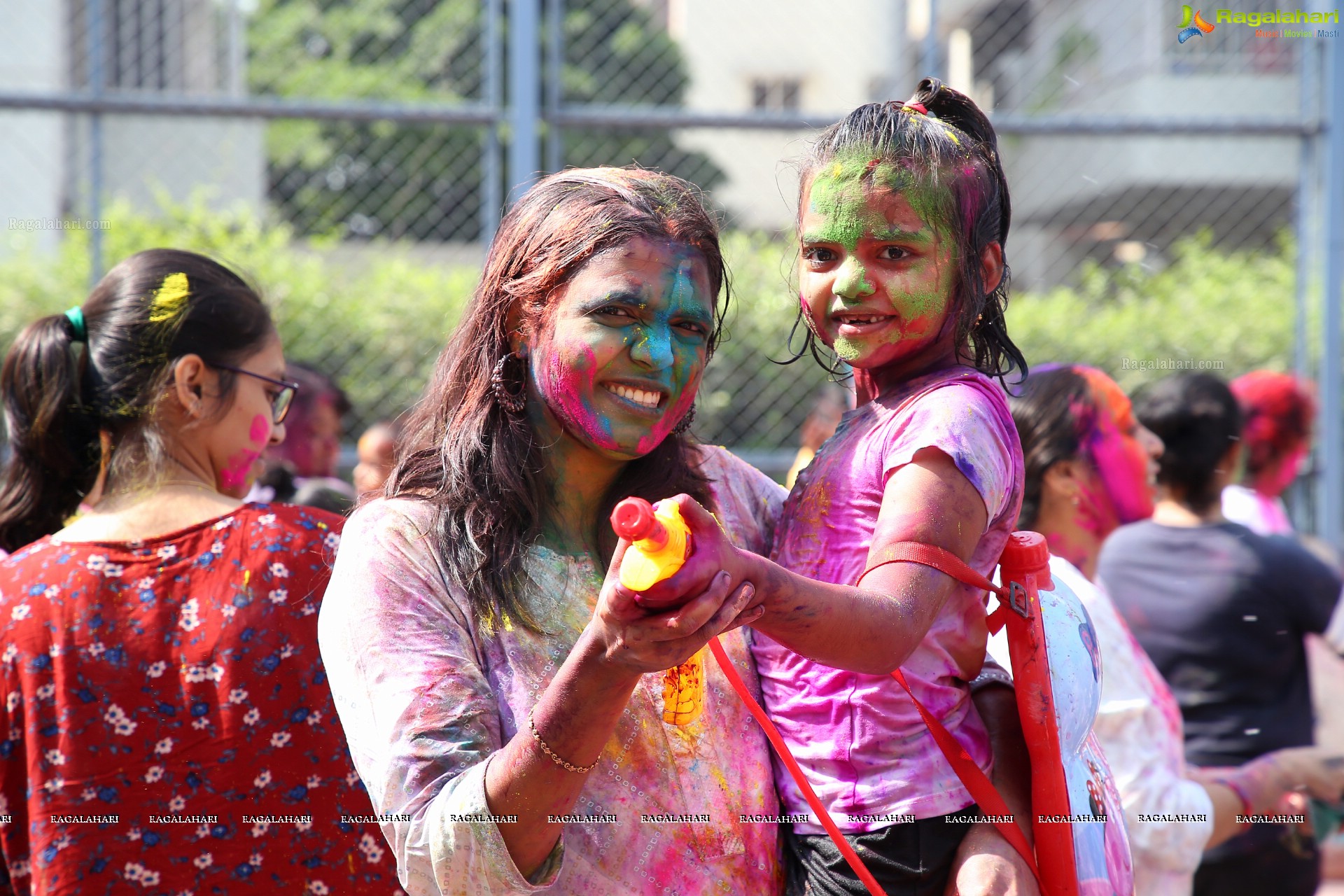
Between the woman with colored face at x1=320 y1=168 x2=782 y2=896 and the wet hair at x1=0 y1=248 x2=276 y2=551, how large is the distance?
77 cm

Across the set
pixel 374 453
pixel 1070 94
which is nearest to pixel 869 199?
pixel 374 453

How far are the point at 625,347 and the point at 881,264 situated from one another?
0.40 m

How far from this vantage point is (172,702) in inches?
83.1

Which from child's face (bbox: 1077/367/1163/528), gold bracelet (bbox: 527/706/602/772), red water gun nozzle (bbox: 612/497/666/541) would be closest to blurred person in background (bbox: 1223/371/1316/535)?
child's face (bbox: 1077/367/1163/528)

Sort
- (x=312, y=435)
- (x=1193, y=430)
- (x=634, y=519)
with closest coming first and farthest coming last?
(x=634, y=519)
(x=1193, y=430)
(x=312, y=435)

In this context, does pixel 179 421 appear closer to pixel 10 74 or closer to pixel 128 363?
pixel 128 363

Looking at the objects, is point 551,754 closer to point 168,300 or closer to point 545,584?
point 545,584

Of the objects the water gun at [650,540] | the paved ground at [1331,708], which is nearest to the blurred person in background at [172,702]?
the water gun at [650,540]

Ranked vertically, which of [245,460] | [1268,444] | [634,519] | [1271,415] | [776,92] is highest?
[776,92]

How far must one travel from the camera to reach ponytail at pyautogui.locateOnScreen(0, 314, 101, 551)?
2.35 meters

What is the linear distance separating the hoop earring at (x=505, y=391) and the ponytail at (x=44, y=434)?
43.9 inches

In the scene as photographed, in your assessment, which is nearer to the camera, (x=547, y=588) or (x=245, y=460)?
(x=547, y=588)

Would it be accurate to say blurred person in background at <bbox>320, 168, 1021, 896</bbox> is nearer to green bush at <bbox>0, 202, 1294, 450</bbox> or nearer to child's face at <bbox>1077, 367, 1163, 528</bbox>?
child's face at <bbox>1077, 367, 1163, 528</bbox>

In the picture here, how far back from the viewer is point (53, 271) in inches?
234
